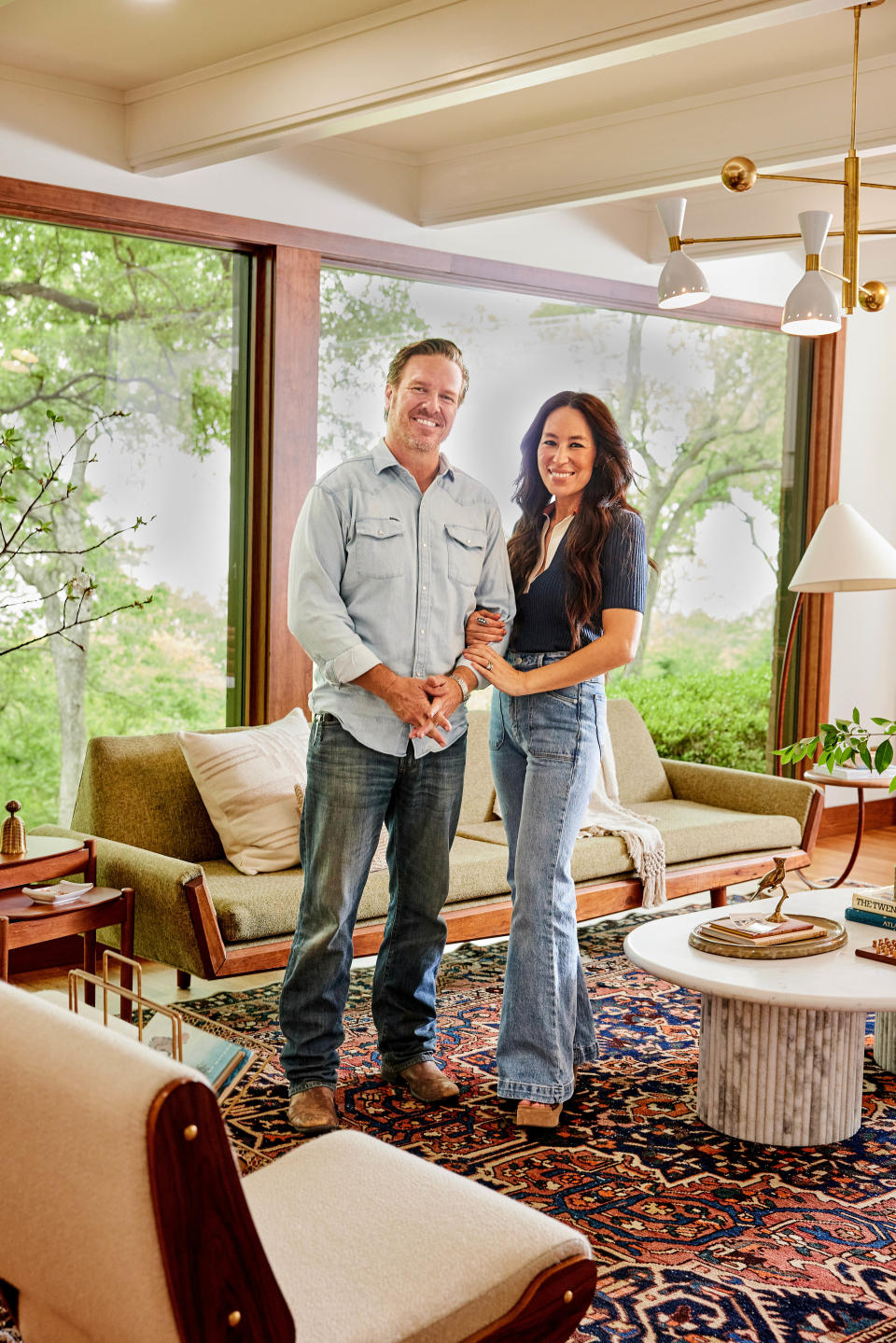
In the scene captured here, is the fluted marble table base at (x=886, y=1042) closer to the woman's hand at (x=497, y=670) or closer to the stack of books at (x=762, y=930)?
the stack of books at (x=762, y=930)

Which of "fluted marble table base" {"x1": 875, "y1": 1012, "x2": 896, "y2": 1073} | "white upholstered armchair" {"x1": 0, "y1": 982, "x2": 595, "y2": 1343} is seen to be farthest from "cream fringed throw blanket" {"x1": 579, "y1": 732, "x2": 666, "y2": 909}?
"white upholstered armchair" {"x1": 0, "y1": 982, "x2": 595, "y2": 1343}

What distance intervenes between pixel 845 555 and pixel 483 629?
2667 millimetres

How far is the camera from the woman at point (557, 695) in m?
2.97

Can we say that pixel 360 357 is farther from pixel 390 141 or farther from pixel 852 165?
pixel 852 165

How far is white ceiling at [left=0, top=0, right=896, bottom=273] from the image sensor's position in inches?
132

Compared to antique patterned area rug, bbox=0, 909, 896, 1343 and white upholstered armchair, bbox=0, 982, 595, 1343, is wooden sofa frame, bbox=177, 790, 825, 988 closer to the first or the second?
antique patterned area rug, bbox=0, 909, 896, 1343

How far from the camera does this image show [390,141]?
199 inches

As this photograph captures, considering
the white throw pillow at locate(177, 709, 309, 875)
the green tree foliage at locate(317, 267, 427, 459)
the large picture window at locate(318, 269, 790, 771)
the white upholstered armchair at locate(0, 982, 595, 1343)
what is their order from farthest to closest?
the large picture window at locate(318, 269, 790, 771)
the green tree foliage at locate(317, 267, 427, 459)
the white throw pillow at locate(177, 709, 309, 875)
the white upholstered armchair at locate(0, 982, 595, 1343)

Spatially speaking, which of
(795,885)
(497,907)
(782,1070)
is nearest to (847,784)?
(795,885)

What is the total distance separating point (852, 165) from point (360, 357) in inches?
88.6

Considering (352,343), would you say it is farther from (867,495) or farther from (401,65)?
(867,495)

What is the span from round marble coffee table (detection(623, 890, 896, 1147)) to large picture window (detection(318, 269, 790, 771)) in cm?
309

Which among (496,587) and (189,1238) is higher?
(496,587)

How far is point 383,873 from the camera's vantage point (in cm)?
395
